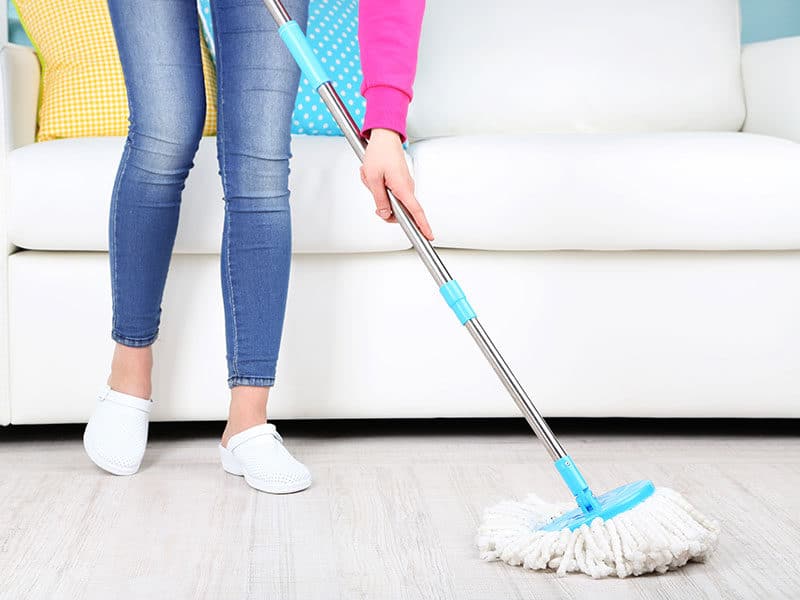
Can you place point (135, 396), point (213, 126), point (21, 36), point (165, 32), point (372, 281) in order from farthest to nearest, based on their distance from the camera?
point (21, 36) < point (213, 126) < point (372, 281) < point (135, 396) < point (165, 32)

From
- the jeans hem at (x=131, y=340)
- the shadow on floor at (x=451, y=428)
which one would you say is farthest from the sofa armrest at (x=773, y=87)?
the jeans hem at (x=131, y=340)

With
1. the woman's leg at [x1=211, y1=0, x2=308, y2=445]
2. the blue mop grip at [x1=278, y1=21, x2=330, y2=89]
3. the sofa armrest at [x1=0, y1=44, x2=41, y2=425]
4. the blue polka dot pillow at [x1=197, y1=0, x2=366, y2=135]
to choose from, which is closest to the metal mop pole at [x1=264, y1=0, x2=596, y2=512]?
the blue mop grip at [x1=278, y1=21, x2=330, y2=89]

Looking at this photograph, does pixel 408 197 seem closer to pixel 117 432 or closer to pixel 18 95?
pixel 117 432

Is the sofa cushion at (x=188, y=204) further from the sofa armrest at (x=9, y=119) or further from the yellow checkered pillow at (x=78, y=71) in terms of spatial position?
the yellow checkered pillow at (x=78, y=71)

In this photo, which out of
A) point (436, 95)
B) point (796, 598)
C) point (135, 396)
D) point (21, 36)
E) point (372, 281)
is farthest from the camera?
point (21, 36)

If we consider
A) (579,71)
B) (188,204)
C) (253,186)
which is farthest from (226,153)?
(579,71)

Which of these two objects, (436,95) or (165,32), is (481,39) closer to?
(436,95)

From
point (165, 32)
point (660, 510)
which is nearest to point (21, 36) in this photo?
point (165, 32)

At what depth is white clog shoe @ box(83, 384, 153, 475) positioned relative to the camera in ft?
4.40

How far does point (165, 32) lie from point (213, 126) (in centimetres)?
54

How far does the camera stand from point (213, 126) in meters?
1.82

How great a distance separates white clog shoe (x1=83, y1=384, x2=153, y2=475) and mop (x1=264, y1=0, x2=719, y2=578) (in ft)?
1.63

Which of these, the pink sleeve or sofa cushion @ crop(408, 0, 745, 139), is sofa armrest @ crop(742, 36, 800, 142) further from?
the pink sleeve

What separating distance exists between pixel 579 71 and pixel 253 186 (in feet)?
3.20
